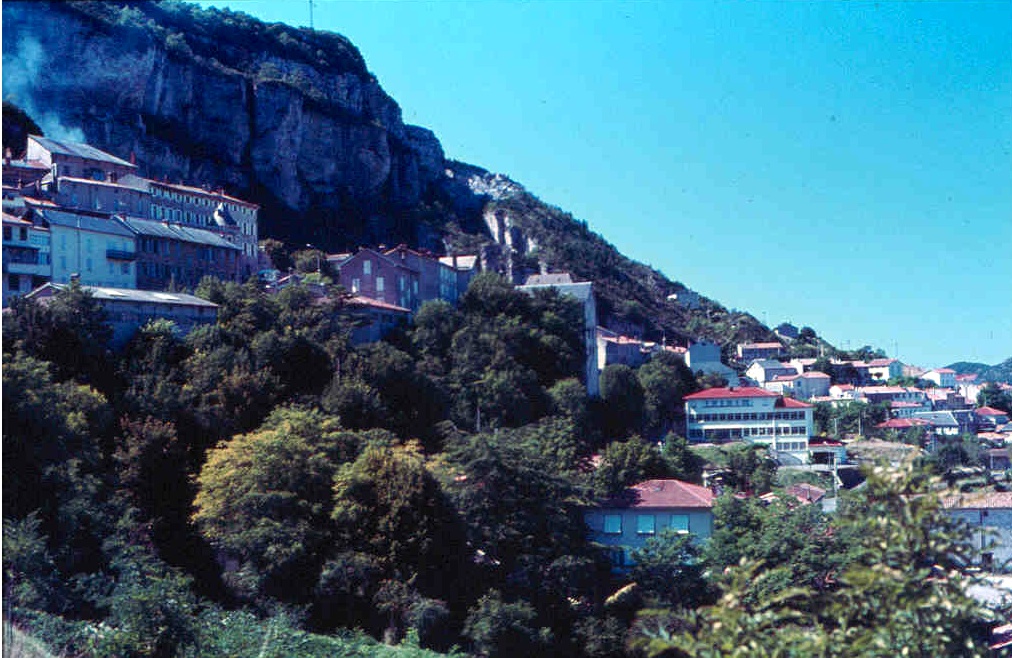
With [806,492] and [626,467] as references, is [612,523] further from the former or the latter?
[806,492]

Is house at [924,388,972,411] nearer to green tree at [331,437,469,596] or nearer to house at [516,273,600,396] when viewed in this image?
house at [516,273,600,396]

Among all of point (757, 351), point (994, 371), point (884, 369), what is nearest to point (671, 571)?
point (757, 351)

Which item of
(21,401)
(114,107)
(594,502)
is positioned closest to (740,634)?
(21,401)

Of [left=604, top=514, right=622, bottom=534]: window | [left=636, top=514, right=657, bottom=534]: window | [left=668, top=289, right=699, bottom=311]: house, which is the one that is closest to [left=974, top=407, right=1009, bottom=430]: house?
[left=668, top=289, right=699, bottom=311]: house

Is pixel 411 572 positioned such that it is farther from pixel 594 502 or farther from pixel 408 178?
pixel 408 178

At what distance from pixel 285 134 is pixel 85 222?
34.6m

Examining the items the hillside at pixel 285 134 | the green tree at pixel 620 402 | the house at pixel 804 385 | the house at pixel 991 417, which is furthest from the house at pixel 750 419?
the house at pixel 991 417

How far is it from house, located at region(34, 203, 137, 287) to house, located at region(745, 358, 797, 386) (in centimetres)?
4871

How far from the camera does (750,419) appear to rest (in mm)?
48188

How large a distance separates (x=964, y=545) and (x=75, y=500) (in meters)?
15.0

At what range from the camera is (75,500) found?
15469 millimetres

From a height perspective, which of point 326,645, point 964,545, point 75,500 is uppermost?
point 964,545

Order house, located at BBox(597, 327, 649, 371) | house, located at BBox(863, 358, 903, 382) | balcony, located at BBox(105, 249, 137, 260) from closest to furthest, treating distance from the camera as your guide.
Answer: balcony, located at BBox(105, 249, 137, 260), house, located at BBox(597, 327, 649, 371), house, located at BBox(863, 358, 903, 382)

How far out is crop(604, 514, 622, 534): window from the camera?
28250 mm
